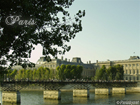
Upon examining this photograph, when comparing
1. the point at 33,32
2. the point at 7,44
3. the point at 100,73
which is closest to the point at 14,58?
the point at 7,44

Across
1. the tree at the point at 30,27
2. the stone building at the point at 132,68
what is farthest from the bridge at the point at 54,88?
the stone building at the point at 132,68

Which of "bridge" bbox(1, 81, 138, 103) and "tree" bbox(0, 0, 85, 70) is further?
"bridge" bbox(1, 81, 138, 103)

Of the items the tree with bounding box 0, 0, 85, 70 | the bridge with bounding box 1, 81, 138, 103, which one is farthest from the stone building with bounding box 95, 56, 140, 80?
the tree with bounding box 0, 0, 85, 70

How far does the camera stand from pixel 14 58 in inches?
786

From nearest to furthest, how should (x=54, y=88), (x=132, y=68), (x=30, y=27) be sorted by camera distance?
(x=30, y=27) → (x=54, y=88) → (x=132, y=68)

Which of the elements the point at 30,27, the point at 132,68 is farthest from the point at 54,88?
the point at 132,68

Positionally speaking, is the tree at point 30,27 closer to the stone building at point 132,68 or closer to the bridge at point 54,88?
the bridge at point 54,88

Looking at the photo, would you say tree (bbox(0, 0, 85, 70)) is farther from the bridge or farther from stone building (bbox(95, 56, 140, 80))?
stone building (bbox(95, 56, 140, 80))

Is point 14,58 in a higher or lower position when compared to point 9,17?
lower

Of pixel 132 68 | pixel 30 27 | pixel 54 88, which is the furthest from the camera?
pixel 132 68

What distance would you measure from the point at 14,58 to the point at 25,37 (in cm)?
301

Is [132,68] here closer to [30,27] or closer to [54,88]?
[54,88]

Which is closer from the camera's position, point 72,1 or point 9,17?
point 9,17

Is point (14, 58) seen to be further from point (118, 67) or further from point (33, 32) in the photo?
point (118, 67)
